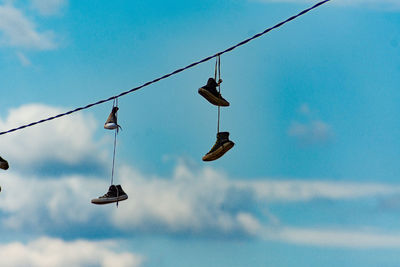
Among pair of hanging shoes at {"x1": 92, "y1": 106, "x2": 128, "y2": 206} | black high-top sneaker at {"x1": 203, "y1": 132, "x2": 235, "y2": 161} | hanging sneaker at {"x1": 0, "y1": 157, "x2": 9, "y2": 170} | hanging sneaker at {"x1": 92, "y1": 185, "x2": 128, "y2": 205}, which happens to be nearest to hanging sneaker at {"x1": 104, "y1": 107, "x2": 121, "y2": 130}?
pair of hanging shoes at {"x1": 92, "y1": 106, "x2": 128, "y2": 206}

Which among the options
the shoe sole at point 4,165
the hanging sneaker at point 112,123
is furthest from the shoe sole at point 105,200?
the shoe sole at point 4,165

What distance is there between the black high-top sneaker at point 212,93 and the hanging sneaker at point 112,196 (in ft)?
7.81

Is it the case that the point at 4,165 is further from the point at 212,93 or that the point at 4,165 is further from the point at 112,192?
the point at 212,93

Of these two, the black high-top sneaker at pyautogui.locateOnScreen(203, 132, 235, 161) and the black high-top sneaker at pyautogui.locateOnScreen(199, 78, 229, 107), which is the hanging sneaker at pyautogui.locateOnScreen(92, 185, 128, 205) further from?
the black high-top sneaker at pyautogui.locateOnScreen(199, 78, 229, 107)

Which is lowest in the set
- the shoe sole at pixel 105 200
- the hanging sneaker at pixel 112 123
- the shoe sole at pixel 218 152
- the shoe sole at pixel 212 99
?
the shoe sole at pixel 105 200

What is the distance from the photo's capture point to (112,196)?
947cm

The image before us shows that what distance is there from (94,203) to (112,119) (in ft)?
3.92

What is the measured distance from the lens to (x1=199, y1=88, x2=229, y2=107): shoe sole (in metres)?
7.73

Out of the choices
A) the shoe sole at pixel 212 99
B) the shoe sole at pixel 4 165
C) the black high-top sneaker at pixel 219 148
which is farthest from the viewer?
the shoe sole at pixel 4 165

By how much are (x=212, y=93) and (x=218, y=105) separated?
211 mm

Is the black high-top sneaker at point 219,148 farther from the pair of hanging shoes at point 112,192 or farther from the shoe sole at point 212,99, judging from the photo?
the pair of hanging shoes at point 112,192

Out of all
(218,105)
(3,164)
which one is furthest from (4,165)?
(218,105)

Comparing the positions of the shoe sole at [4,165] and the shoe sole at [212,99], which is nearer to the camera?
the shoe sole at [212,99]

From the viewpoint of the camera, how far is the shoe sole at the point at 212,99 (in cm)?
773
